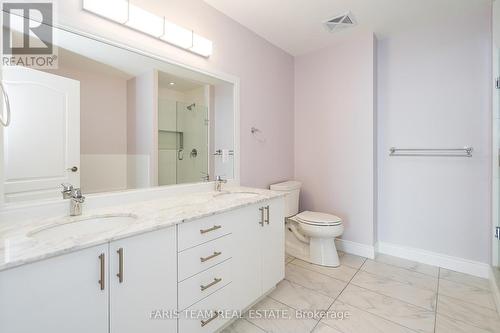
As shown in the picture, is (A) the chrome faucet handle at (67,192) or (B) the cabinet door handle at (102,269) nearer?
(B) the cabinet door handle at (102,269)

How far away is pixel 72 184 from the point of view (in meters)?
1.27

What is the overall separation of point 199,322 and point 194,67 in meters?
1.71

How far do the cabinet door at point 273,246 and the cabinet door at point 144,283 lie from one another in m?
0.73

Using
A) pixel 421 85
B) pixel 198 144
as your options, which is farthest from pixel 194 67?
pixel 421 85

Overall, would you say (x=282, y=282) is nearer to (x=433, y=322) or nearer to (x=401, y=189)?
(x=433, y=322)

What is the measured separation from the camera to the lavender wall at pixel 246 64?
56.4 inches

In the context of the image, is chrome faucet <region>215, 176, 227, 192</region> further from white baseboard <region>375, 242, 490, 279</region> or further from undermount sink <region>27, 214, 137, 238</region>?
white baseboard <region>375, 242, 490, 279</region>

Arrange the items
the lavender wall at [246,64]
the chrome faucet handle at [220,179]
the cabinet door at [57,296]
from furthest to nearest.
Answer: the chrome faucet handle at [220,179] < the lavender wall at [246,64] < the cabinet door at [57,296]

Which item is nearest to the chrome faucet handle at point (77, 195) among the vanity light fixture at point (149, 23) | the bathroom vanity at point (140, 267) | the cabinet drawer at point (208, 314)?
the bathroom vanity at point (140, 267)

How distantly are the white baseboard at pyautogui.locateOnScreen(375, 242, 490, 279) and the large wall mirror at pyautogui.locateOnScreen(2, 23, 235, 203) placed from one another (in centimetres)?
211

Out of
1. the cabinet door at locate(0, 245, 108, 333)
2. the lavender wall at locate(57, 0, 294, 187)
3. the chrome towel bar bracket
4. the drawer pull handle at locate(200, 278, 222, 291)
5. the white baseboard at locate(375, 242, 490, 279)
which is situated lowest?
the white baseboard at locate(375, 242, 490, 279)

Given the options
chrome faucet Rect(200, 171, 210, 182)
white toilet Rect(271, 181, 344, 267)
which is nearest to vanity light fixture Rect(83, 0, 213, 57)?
chrome faucet Rect(200, 171, 210, 182)

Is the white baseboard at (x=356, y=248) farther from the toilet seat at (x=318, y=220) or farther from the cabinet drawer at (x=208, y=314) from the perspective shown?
the cabinet drawer at (x=208, y=314)

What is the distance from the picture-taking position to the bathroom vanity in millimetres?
744
